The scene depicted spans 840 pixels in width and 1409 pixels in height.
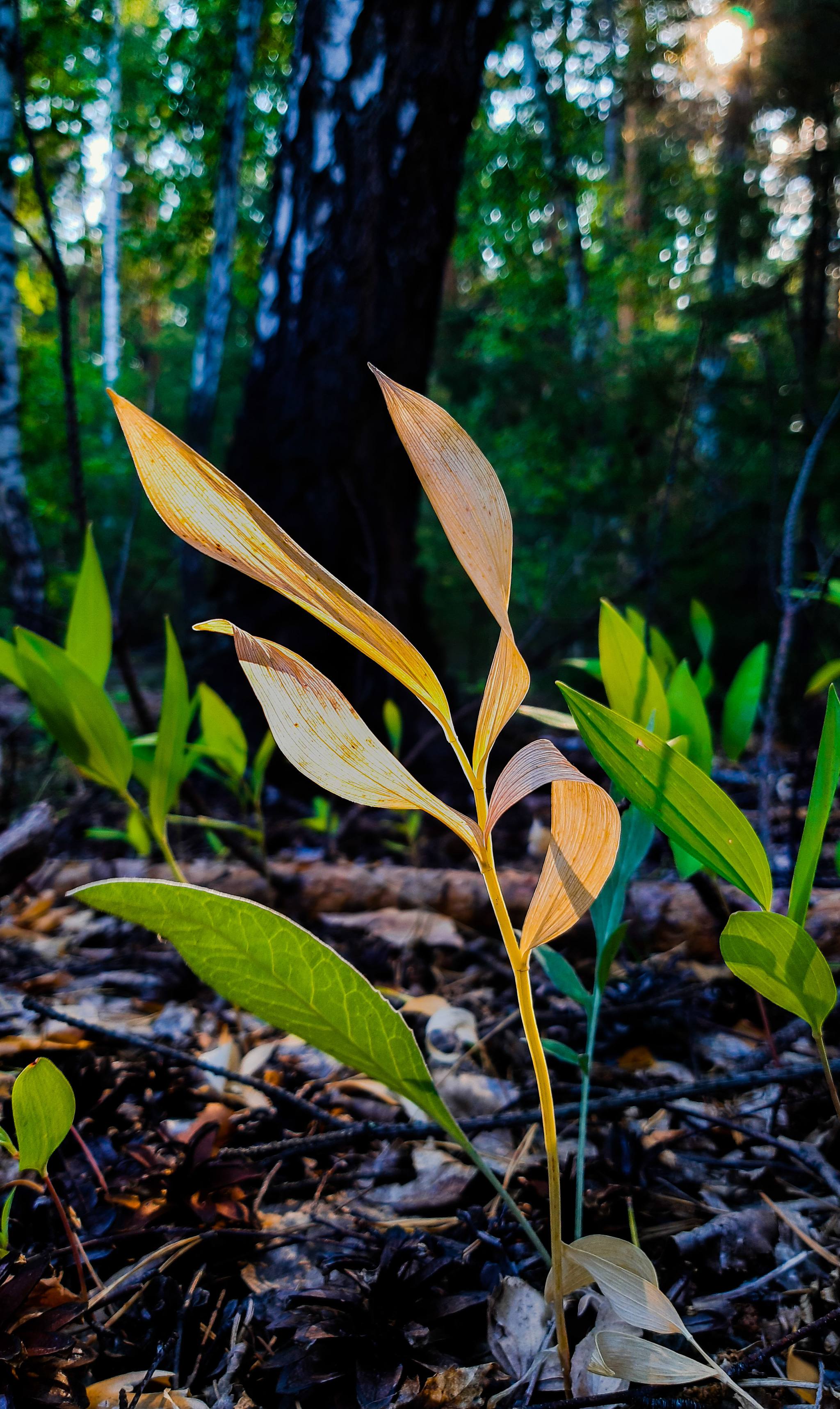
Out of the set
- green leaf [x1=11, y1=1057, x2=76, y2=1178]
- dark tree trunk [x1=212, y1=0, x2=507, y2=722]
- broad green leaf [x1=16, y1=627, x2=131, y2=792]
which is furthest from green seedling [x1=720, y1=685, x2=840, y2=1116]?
dark tree trunk [x1=212, y1=0, x2=507, y2=722]

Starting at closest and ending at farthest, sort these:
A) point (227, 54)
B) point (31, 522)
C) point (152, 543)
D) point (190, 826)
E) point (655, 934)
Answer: point (655, 934) < point (190, 826) < point (31, 522) < point (227, 54) < point (152, 543)

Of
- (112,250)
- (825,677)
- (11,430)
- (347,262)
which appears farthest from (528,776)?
(112,250)

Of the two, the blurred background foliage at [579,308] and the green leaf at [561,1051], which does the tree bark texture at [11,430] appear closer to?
the blurred background foliage at [579,308]

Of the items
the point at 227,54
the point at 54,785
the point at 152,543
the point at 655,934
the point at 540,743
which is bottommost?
the point at 54,785

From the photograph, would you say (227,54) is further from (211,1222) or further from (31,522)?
(211,1222)

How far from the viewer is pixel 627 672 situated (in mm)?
755

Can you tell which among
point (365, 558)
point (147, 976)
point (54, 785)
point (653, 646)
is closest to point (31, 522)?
point (54, 785)

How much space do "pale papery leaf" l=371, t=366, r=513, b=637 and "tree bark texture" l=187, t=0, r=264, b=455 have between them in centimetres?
594

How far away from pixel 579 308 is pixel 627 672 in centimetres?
753

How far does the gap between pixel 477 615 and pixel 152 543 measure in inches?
258

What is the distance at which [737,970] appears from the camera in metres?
0.46

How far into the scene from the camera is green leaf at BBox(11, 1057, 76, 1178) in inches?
19.5

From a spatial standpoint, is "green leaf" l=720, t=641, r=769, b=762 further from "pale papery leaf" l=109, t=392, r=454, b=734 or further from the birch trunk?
the birch trunk

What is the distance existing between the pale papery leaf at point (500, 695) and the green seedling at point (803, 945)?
18 centimetres
